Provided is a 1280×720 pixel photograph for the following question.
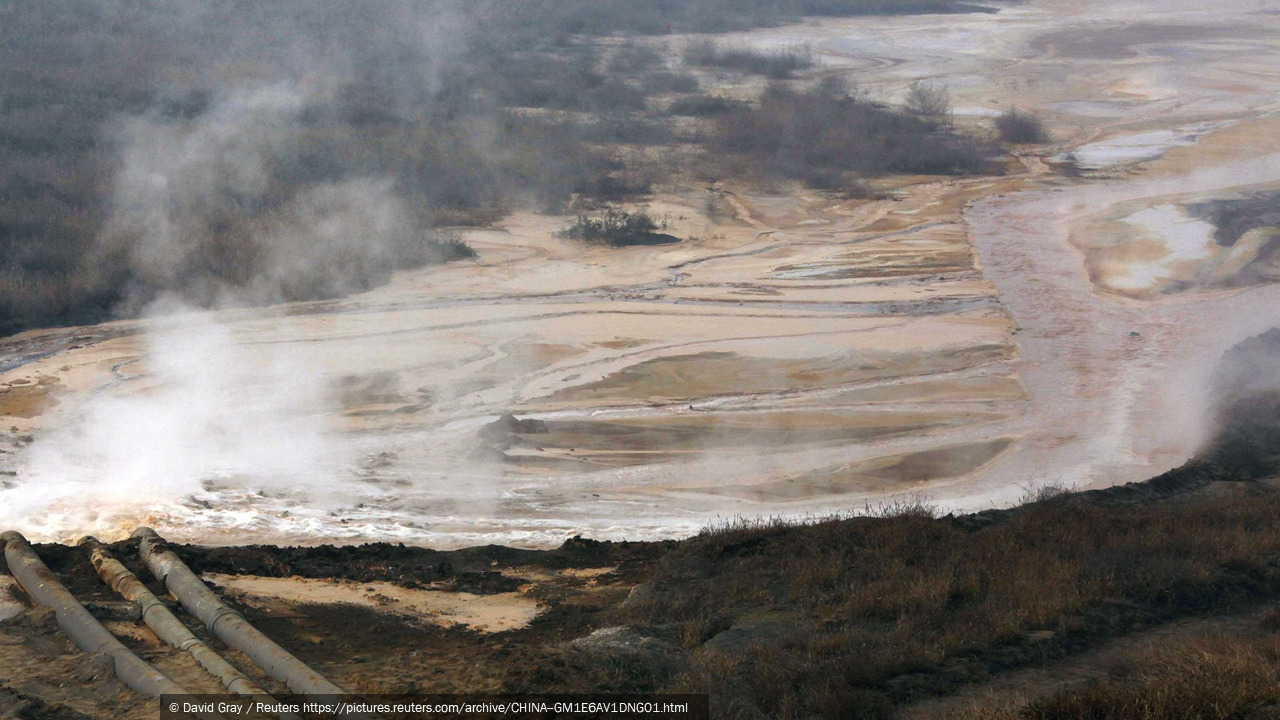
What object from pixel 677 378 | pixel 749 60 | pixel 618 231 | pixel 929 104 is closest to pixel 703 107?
pixel 929 104

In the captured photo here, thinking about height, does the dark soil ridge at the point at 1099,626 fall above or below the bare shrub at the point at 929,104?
below

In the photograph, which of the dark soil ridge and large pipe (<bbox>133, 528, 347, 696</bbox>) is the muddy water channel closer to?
large pipe (<bbox>133, 528, 347, 696</bbox>)

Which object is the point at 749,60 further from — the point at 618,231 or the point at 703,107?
the point at 618,231

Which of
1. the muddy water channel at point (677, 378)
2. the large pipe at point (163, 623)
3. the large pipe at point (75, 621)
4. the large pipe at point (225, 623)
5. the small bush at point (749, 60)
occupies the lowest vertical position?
the muddy water channel at point (677, 378)

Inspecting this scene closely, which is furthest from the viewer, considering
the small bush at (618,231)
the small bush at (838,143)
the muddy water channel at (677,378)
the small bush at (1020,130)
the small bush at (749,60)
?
the small bush at (749,60)

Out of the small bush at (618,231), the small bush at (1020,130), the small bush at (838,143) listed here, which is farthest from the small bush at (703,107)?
the small bush at (618,231)

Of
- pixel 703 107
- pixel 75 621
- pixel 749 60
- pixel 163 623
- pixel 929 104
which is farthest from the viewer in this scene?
pixel 749 60

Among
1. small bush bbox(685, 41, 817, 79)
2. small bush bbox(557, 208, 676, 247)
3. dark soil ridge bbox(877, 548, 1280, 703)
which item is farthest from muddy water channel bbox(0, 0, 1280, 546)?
small bush bbox(685, 41, 817, 79)

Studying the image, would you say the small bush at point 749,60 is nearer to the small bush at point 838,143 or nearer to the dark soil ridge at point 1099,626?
the small bush at point 838,143
